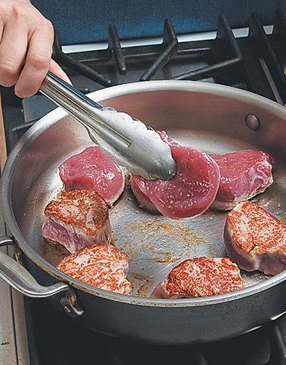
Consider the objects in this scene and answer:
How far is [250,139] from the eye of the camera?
1.46 metres

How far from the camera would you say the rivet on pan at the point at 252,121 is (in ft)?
4.64

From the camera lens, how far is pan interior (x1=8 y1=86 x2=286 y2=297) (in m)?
1.24

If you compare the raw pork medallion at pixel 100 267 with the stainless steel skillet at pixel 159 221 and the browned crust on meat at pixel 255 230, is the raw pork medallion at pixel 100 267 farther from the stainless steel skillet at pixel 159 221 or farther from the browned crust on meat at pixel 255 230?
the browned crust on meat at pixel 255 230

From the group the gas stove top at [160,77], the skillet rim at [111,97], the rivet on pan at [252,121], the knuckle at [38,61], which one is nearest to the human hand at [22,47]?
the knuckle at [38,61]

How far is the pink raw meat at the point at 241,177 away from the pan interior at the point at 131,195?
34 mm

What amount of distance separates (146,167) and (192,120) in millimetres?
349

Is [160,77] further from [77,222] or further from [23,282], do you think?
[23,282]

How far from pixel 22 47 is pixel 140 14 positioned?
29.7 inches

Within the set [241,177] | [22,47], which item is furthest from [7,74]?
[241,177]

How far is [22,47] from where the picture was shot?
3.46ft

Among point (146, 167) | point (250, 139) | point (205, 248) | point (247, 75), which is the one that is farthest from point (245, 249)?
point (247, 75)

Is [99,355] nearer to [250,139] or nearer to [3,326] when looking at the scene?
[3,326]

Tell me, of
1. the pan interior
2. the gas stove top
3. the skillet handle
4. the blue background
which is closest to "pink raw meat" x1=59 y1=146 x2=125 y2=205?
the pan interior

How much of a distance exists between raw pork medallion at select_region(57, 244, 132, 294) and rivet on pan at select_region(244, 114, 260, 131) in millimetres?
512
